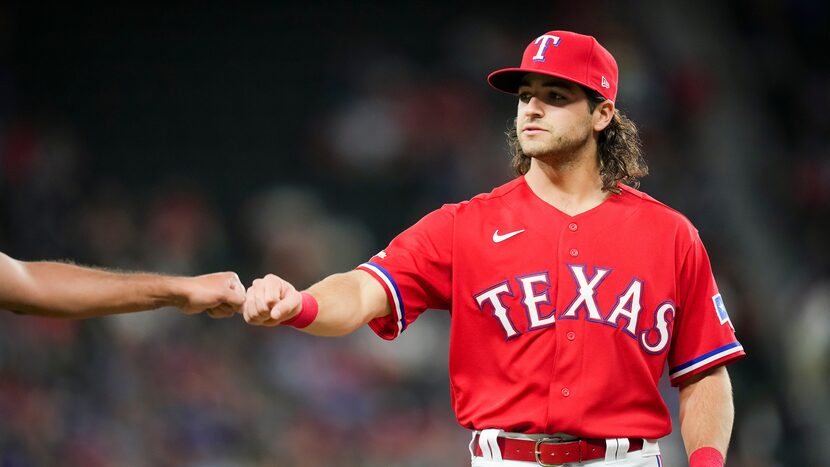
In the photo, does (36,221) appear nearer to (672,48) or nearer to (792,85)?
(672,48)

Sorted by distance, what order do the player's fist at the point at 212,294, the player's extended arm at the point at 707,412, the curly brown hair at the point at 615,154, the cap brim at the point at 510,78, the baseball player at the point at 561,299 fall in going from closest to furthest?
the player's fist at the point at 212,294
the baseball player at the point at 561,299
the player's extended arm at the point at 707,412
the cap brim at the point at 510,78
the curly brown hair at the point at 615,154

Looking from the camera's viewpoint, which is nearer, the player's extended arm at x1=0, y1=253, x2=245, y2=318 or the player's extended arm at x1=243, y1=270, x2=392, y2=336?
the player's extended arm at x1=0, y1=253, x2=245, y2=318

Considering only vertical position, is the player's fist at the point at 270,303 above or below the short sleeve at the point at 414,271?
below

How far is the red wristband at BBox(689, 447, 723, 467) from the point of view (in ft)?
10.7

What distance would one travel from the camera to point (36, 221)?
7785 millimetres

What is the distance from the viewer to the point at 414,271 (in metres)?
3.45

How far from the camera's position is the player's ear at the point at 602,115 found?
11.9ft

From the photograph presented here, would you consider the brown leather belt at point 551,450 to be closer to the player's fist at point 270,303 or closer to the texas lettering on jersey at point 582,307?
the texas lettering on jersey at point 582,307

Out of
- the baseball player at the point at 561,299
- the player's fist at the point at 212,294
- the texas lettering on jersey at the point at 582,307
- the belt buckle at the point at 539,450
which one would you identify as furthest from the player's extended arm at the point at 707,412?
the player's fist at the point at 212,294

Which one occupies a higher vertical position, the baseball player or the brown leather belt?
the baseball player

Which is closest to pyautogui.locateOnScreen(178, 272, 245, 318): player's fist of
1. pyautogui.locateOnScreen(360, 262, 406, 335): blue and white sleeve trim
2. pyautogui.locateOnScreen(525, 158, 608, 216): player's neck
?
pyautogui.locateOnScreen(360, 262, 406, 335): blue and white sleeve trim

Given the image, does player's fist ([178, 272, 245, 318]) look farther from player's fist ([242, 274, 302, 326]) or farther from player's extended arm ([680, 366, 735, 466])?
player's extended arm ([680, 366, 735, 466])

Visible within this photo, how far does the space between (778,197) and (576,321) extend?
5346 mm

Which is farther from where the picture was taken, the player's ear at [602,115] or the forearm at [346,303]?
the player's ear at [602,115]
